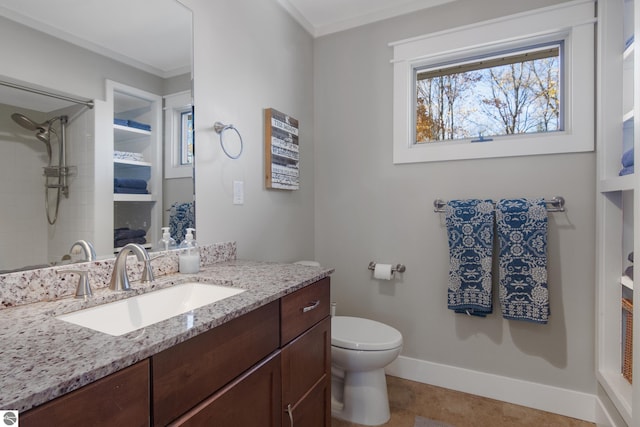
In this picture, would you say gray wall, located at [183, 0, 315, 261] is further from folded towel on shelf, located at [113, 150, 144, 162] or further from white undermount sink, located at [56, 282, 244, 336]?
white undermount sink, located at [56, 282, 244, 336]

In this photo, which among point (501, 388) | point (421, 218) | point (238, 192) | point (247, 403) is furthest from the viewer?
point (421, 218)

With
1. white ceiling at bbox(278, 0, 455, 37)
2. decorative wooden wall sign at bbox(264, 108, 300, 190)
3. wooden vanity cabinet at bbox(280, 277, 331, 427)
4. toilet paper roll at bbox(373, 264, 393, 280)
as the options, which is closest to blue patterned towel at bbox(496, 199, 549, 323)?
toilet paper roll at bbox(373, 264, 393, 280)

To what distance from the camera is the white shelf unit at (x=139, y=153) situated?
1.25 meters

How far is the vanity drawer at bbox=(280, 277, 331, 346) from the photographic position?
3.70ft

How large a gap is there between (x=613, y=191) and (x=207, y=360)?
2.00 m

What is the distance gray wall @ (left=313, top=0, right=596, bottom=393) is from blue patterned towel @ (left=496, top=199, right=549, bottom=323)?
5.7 inches

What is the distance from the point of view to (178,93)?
Answer: 1472mm

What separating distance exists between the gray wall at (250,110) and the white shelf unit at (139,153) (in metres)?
0.18


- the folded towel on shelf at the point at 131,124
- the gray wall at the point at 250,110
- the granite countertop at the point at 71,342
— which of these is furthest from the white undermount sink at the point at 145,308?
the folded towel on shelf at the point at 131,124

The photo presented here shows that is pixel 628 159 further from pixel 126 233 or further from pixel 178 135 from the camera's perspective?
pixel 126 233

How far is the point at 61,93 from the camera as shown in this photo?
1.07 metres

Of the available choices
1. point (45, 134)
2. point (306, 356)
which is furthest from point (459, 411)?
point (45, 134)

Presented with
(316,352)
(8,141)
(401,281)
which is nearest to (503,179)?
(401,281)

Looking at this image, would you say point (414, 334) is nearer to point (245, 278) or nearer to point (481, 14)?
point (245, 278)
